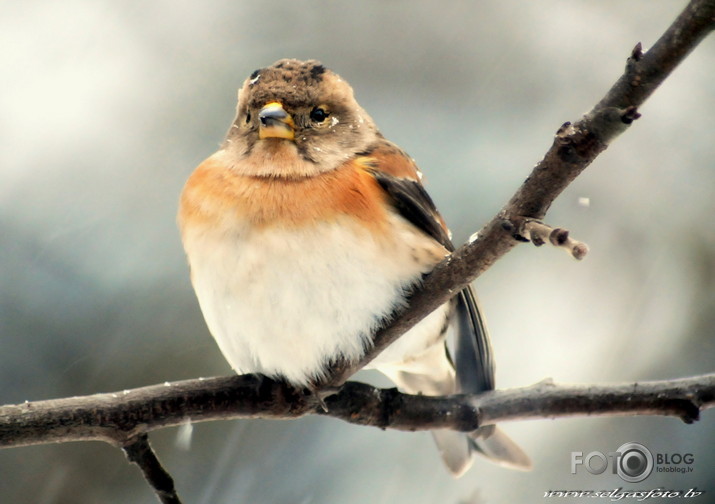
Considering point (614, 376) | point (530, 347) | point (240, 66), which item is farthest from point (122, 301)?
point (614, 376)

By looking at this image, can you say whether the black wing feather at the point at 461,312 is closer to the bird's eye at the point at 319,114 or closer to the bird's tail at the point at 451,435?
the bird's tail at the point at 451,435

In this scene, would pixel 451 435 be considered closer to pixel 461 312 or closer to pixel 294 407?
pixel 461 312

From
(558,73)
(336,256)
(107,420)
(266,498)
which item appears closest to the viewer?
(107,420)

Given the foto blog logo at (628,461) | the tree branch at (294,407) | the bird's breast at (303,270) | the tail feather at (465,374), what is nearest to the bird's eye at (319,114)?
the bird's breast at (303,270)

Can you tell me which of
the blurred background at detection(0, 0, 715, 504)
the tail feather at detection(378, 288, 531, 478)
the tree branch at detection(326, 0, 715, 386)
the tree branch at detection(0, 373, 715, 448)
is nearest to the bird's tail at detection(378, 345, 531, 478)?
the tail feather at detection(378, 288, 531, 478)

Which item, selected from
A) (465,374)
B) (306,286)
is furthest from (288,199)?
(465,374)

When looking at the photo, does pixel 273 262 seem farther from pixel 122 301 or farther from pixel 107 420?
pixel 122 301
